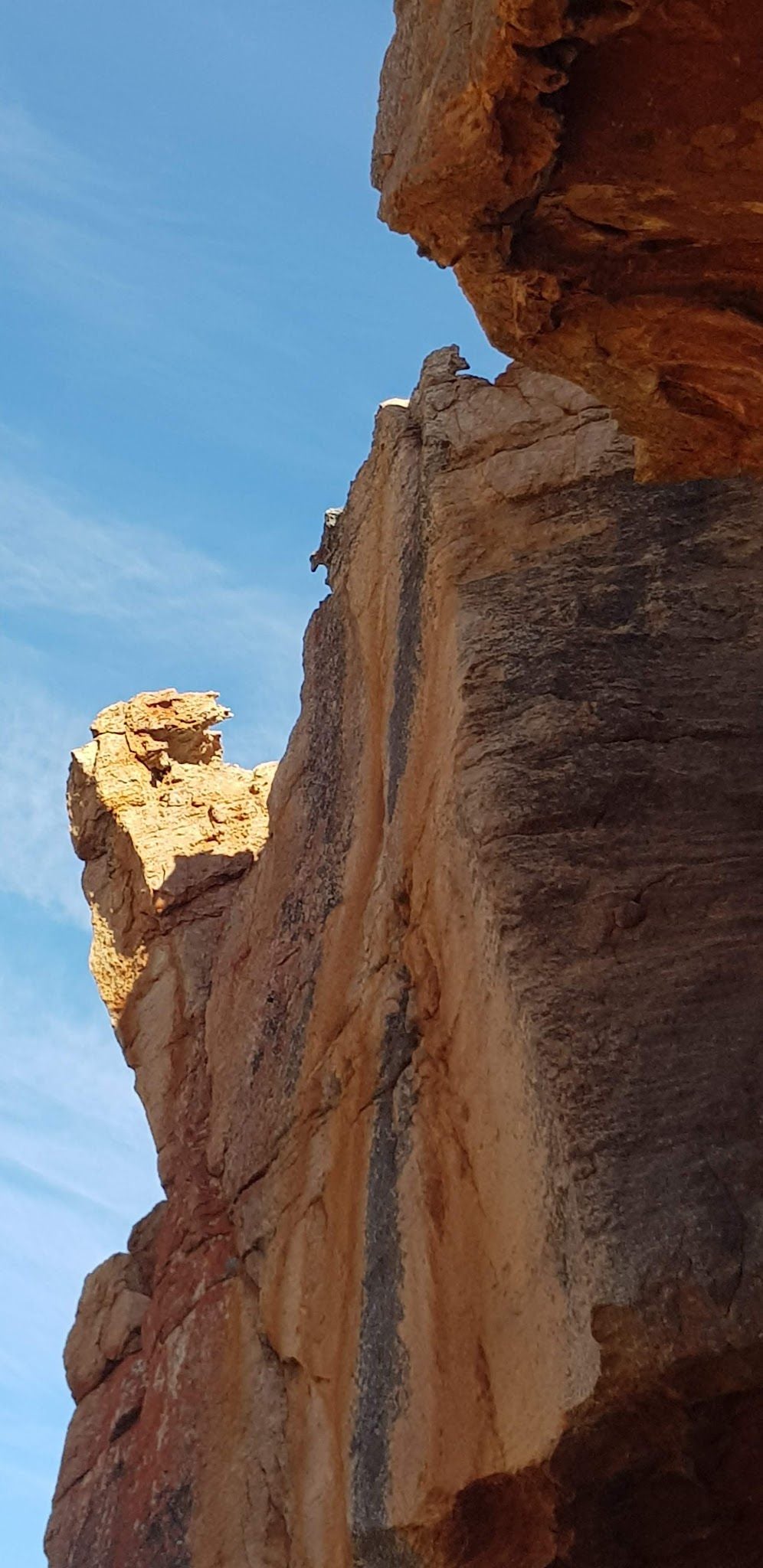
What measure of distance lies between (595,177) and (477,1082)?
11.3 ft

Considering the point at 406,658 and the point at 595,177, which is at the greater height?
the point at 406,658

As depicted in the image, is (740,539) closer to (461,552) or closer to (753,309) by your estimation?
(461,552)

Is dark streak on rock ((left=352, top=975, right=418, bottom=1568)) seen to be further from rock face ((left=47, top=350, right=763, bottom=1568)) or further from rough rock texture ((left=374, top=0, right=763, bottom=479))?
rough rock texture ((left=374, top=0, right=763, bottom=479))

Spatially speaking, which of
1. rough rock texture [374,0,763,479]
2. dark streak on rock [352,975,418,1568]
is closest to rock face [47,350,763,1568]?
dark streak on rock [352,975,418,1568]

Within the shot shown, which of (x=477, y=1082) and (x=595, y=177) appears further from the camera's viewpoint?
(x=477, y=1082)

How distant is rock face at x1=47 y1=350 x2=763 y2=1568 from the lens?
5727 mm

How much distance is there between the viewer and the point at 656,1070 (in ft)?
19.5

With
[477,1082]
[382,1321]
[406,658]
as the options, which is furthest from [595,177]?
[382,1321]

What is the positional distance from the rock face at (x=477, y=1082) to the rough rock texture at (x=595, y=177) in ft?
5.59

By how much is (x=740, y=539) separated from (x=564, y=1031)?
2.71 m

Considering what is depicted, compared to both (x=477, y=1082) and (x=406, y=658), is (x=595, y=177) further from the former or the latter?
(x=406, y=658)

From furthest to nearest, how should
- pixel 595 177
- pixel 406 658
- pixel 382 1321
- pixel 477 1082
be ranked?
pixel 406 658, pixel 382 1321, pixel 477 1082, pixel 595 177

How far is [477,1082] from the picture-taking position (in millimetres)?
6715

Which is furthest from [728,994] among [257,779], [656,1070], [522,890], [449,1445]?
[257,779]
